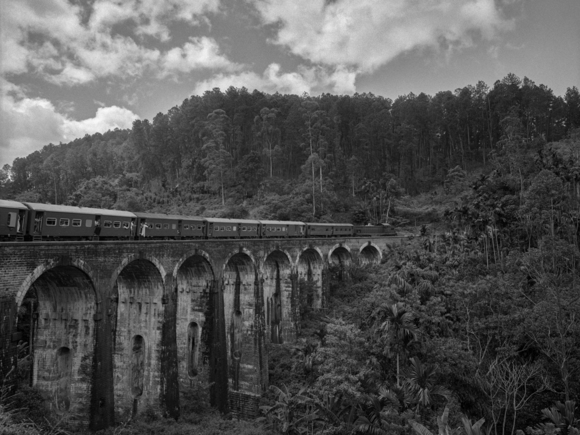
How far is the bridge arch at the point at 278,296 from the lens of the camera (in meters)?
36.2

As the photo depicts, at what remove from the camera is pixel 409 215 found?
225 ft

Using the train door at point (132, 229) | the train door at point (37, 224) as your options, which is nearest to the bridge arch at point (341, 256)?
the train door at point (132, 229)

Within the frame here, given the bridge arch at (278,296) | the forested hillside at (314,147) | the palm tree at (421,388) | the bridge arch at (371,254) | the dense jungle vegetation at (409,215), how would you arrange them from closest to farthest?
1. the palm tree at (421,388)
2. the dense jungle vegetation at (409,215)
3. the bridge arch at (278,296)
4. the bridge arch at (371,254)
5. the forested hillside at (314,147)

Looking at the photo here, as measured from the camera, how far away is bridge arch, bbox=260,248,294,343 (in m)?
36.2

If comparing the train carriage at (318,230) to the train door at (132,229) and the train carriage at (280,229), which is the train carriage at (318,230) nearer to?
the train carriage at (280,229)

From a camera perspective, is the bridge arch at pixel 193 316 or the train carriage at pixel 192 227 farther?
the train carriage at pixel 192 227

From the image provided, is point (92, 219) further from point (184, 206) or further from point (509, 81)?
point (509, 81)

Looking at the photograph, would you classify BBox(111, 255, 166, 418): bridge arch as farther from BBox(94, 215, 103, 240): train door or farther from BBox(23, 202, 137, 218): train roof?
BBox(23, 202, 137, 218): train roof

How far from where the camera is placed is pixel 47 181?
85.8 metres

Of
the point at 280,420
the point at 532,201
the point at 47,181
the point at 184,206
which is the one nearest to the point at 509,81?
the point at 532,201

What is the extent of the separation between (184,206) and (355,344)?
166 ft

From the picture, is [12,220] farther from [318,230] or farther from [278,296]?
[318,230]

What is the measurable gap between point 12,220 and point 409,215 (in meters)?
62.8

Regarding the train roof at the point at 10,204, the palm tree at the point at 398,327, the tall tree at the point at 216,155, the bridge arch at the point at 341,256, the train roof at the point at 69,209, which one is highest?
the tall tree at the point at 216,155
